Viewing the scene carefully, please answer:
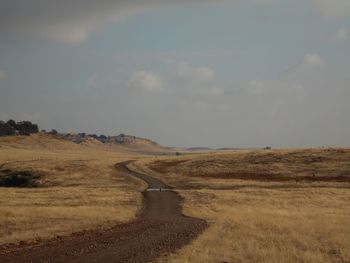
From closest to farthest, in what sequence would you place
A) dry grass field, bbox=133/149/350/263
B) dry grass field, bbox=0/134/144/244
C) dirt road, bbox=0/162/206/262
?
dirt road, bbox=0/162/206/262 < dry grass field, bbox=133/149/350/263 < dry grass field, bbox=0/134/144/244

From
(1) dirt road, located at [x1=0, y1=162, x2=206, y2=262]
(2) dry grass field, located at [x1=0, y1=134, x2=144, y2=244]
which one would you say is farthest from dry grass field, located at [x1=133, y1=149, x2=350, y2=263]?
(2) dry grass field, located at [x1=0, y1=134, x2=144, y2=244]

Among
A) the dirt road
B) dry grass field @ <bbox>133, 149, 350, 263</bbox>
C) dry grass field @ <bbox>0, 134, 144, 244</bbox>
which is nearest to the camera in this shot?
the dirt road

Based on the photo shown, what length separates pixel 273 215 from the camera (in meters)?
35.9

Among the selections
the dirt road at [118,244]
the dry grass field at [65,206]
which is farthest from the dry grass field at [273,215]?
the dry grass field at [65,206]

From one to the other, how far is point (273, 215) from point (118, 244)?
1685 centimetres

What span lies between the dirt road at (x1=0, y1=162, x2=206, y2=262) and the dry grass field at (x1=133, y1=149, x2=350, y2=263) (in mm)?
1074

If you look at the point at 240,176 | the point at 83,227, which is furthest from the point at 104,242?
the point at 240,176

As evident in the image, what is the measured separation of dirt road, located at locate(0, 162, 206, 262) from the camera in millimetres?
18938

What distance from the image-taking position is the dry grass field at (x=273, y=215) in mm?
19984

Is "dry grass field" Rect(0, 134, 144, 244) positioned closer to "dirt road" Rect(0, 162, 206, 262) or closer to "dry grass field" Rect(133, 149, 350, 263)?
"dirt road" Rect(0, 162, 206, 262)

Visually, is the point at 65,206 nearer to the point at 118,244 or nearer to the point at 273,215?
the point at 273,215

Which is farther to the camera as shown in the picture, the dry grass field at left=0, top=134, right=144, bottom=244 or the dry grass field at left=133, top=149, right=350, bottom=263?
the dry grass field at left=0, top=134, right=144, bottom=244

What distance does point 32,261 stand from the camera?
18.2 metres

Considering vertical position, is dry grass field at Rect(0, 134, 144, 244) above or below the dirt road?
below
